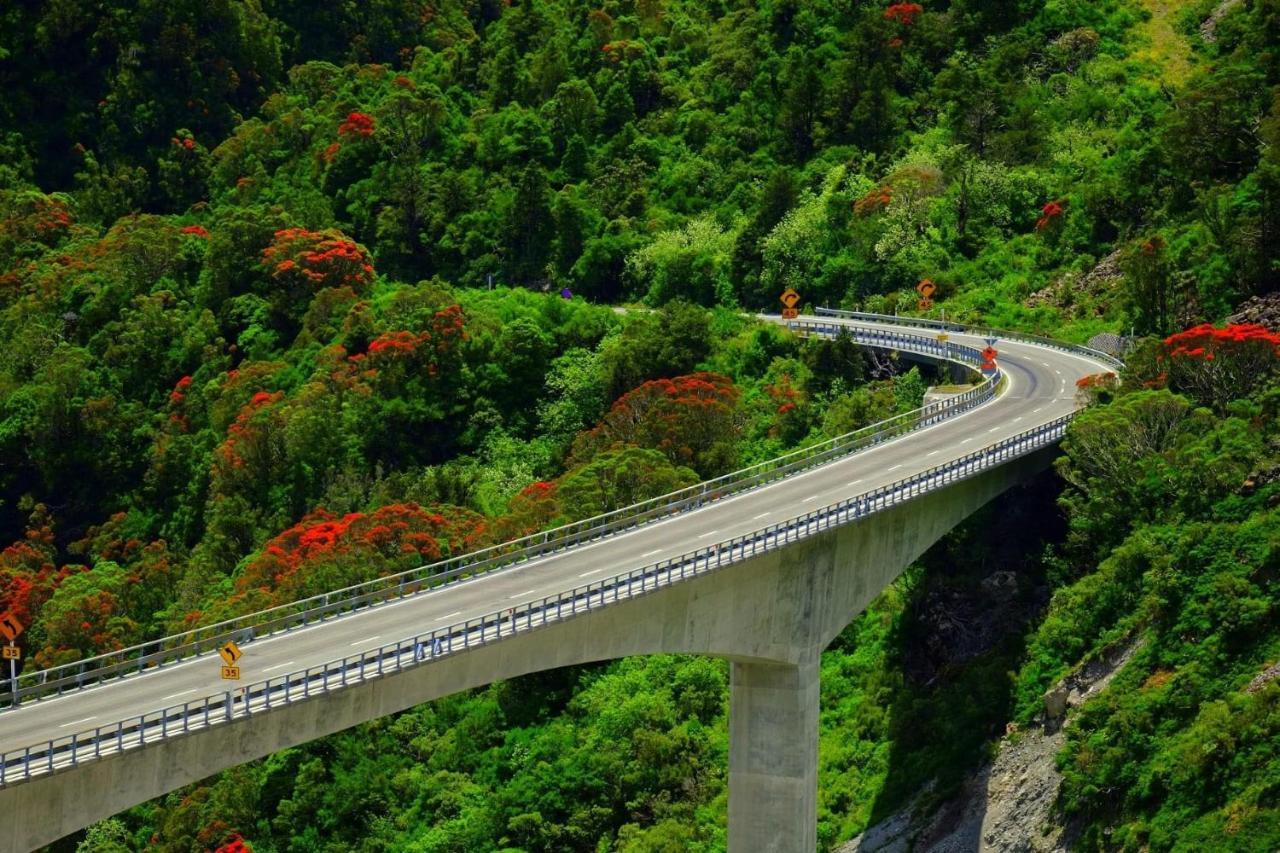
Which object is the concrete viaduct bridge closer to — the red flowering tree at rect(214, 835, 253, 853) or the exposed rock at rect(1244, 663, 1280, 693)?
the red flowering tree at rect(214, 835, 253, 853)

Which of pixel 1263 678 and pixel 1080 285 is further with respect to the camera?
pixel 1080 285

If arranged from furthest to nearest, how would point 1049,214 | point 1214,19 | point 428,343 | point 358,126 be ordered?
point 358,126, point 1214,19, point 428,343, point 1049,214

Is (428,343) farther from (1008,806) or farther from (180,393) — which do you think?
(1008,806)

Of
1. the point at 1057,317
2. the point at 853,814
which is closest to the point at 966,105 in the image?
the point at 1057,317

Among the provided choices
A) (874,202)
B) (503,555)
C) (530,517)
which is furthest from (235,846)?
(874,202)

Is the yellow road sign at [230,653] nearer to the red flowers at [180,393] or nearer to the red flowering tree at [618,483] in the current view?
the red flowering tree at [618,483]

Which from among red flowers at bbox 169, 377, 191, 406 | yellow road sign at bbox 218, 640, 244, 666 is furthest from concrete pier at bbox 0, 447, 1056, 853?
red flowers at bbox 169, 377, 191, 406

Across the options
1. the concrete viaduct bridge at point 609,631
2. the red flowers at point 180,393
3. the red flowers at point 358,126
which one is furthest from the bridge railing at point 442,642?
the red flowers at point 358,126

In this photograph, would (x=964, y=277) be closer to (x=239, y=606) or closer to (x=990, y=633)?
(x=990, y=633)
